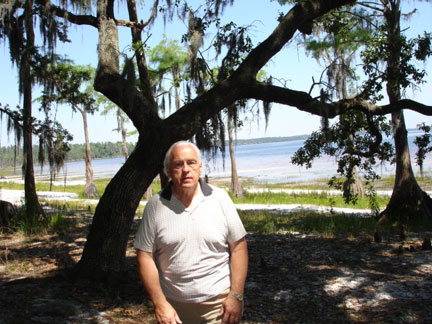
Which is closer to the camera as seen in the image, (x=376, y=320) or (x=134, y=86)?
(x=376, y=320)

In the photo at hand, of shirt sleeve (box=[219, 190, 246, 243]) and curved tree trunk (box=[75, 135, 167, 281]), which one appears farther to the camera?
curved tree trunk (box=[75, 135, 167, 281])

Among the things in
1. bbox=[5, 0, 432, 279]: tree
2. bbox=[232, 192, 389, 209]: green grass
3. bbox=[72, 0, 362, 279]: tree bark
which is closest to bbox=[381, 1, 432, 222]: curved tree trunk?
bbox=[5, 0, 432, 279]: tree

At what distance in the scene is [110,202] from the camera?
5020 millimetres

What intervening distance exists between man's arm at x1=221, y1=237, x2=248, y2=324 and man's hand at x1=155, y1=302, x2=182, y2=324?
28cm

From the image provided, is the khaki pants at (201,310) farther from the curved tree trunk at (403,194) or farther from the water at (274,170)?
the curved tree trunk at (403,194)

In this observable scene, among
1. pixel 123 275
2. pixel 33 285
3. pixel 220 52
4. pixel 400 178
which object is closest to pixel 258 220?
pixel 400 178

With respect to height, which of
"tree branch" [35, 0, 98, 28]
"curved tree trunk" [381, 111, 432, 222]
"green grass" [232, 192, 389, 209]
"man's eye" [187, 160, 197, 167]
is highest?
"tree branch" [35, 0, 98, 28]

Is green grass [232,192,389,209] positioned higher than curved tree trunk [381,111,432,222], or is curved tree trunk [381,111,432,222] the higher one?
curved tree trunk [381,111,432,222]

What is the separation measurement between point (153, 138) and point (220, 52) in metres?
2.84

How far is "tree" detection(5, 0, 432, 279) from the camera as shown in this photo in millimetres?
5004

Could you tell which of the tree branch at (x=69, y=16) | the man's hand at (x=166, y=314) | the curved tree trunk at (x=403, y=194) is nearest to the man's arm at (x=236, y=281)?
the man's hand at (x=166, y=314)

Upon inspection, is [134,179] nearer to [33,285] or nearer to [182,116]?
[182,116]

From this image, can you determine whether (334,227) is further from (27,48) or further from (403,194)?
(27,48)

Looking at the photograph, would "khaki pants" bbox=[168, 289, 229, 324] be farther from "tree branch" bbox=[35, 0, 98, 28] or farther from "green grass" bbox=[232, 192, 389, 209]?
"green grass" bbox=[232, 192, 389, 209]
